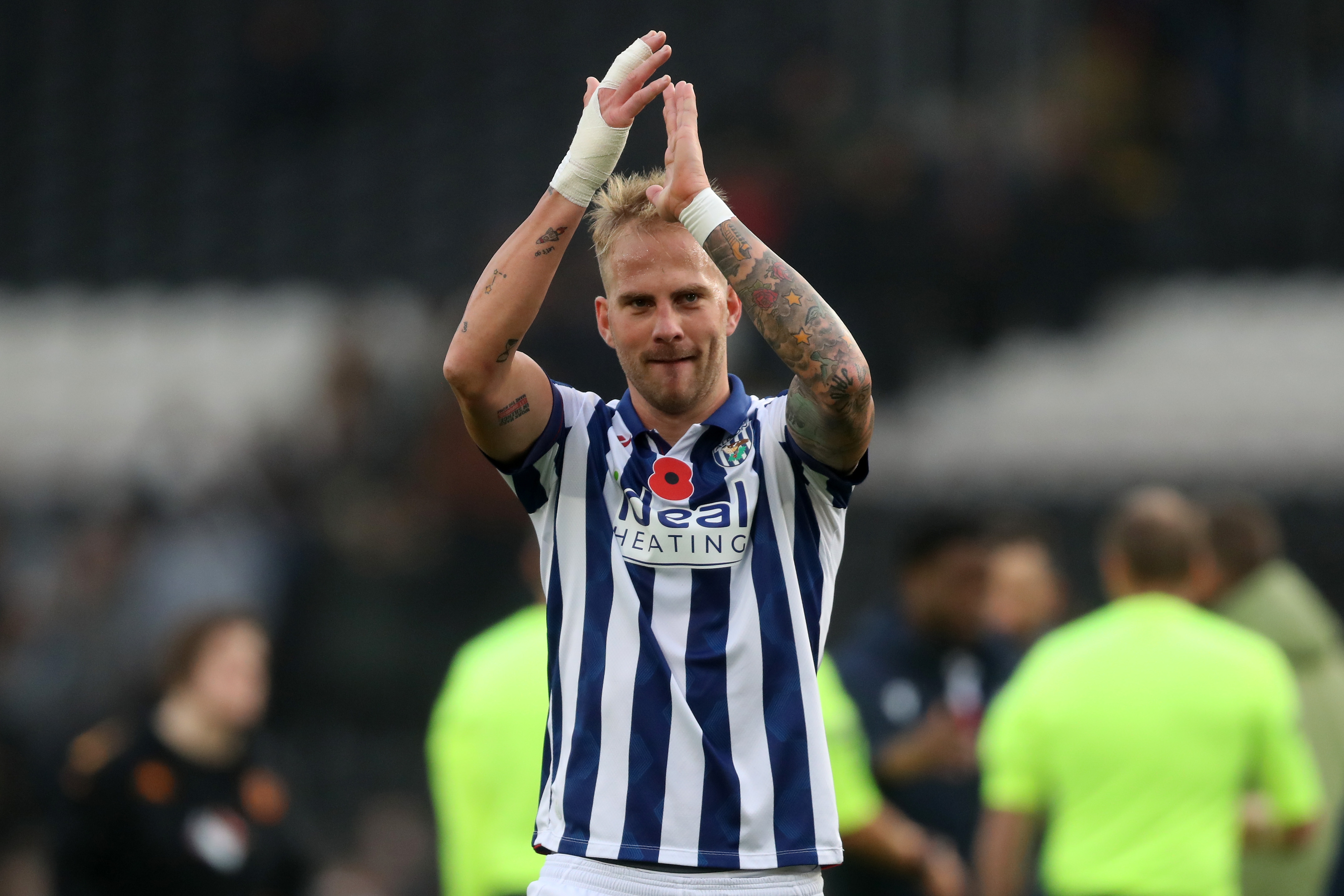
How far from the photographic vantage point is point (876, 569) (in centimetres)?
997

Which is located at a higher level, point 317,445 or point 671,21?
point 671,21

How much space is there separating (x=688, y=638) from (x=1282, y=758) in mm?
3149

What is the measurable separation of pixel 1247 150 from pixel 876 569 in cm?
515

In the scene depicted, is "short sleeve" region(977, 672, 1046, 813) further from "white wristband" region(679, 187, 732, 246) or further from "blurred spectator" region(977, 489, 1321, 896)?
"white wristband" region(679, 187, 732, 246)

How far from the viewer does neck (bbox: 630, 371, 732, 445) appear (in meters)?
3.21

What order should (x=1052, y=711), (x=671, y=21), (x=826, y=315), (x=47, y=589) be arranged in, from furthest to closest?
(x=671, y=21) → (x=47, y=589) → (x=1052, y=711) → (x=826, y=315)

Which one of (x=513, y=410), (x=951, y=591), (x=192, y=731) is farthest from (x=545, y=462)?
(x=951, y=591)

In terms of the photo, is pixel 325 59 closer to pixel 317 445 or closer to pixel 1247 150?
pixel 317 445

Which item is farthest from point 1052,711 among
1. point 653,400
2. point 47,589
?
point 47,589

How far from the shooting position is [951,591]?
6719mm

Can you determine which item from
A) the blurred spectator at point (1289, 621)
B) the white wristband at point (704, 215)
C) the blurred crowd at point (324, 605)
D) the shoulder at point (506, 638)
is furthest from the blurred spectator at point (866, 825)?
the blurred crowd at point (324, 605)

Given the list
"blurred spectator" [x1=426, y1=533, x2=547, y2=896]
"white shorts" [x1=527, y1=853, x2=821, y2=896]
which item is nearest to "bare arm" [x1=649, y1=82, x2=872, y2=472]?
"white shorts" [x1=527, y1=853, x2=821, y2=896]

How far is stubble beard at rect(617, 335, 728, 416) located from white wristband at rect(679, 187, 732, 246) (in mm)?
235

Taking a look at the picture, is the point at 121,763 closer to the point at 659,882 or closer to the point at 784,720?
the point at 659,882
